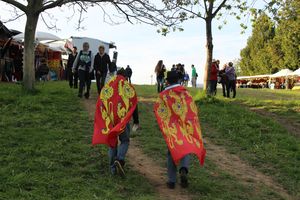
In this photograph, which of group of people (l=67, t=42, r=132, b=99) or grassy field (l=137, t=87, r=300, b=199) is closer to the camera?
grassy field (l=137, t=87, r=300, b=199)

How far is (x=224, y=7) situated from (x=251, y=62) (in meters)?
65.4

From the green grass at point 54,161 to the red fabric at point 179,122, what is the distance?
33.3 inches

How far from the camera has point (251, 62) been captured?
80125 millimetres

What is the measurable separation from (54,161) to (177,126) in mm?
2287

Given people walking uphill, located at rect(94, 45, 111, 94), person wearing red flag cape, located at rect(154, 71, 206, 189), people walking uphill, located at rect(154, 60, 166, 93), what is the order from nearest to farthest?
person wearing red flag cape, located at rect(154, 71, 206, 189) < people walking uphill, located at rect(94, 45, 111, 94) < people walking uphill, located at rect(154, 60, 166, 93)

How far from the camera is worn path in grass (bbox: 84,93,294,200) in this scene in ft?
22.6

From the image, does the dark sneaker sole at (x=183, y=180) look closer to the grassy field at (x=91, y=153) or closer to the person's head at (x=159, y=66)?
the grassy field at (x=91, y=153)

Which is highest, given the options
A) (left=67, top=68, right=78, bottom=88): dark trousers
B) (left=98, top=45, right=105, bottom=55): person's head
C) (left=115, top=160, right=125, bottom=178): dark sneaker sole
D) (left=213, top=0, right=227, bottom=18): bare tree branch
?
(left=213, top=0, right=227, bottom=18): bare tree branch

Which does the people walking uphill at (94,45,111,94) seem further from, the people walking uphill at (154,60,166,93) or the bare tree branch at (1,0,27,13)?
the people walking uphill at (154,60,166,93)

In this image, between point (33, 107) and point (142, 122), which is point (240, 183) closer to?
point (142, 122)

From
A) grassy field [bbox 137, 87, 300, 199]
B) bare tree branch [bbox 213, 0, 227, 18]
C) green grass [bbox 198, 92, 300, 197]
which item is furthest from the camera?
bare tree branch [bbox 213, 0, 227, 18]

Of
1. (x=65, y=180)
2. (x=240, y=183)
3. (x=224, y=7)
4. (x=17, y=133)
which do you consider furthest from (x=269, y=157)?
(x=224, y=7)

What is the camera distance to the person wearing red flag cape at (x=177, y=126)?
6.79 metres

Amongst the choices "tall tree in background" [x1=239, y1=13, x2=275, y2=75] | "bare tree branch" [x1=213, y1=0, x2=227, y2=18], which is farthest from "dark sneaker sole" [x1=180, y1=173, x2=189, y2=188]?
"tall tree in background" [x1=239, y1=13, x2=275, y2=75]
